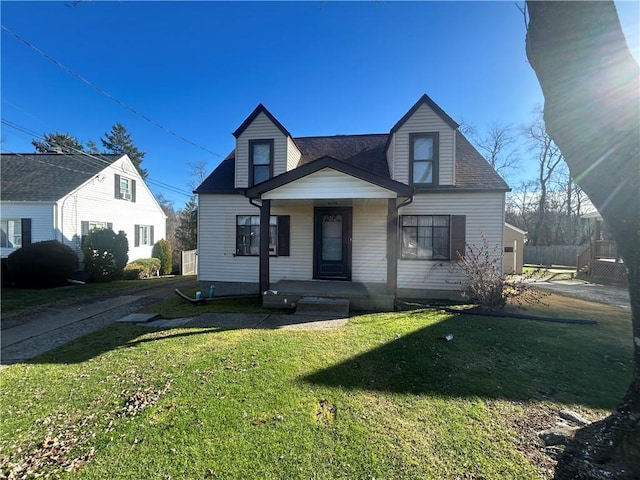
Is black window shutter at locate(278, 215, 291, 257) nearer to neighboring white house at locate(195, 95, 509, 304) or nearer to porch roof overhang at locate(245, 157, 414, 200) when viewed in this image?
neighboring white house at locate(195, 95, 509, 304)

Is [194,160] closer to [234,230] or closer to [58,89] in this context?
[58,89]

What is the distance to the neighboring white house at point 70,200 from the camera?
13.8 meters

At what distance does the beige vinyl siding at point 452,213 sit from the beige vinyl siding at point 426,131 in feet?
2.30

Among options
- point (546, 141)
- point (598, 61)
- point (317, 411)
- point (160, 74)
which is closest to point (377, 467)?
point (317, 411)

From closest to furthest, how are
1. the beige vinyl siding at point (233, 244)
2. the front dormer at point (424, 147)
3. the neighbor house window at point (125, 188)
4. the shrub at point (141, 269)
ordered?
the front dormer at point (424, 147)
the beige vinyl siding at point (233, 244)
the shrub at point (141, 269)
the neighbor house window at point (125, 188)

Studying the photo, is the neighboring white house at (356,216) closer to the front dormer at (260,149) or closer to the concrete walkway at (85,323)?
the front dormer at (260,149)

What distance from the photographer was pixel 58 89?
37.6 feet

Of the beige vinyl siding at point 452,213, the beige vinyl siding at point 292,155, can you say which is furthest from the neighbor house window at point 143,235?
the beige vinyl siding at point 452,213

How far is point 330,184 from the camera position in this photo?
7.54m

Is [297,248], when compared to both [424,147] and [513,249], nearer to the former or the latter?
[424,147]

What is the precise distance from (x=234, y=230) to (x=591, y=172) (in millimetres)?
9347

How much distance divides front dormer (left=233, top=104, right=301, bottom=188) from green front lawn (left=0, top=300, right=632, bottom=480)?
6002 millimetres

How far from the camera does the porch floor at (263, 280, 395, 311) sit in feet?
24.6

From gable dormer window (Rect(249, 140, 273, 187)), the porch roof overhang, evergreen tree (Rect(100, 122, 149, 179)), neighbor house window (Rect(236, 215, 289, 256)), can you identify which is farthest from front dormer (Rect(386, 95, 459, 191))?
evergreen tree (Rect(100, 122, 149, 179))
